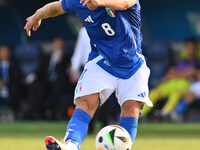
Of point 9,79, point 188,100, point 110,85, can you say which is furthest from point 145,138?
point 9,79

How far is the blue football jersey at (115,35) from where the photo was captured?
206 inches

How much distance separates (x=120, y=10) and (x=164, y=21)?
9.49 metres

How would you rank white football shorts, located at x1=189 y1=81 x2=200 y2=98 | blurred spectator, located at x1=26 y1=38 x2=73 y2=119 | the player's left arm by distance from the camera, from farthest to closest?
1. blurred spectator, located at x1=26 y1=38 x2=73 y2=119
2. white football shorts, located at x1=189 y1=81 x2=200 y2=98
3. the player's left arm

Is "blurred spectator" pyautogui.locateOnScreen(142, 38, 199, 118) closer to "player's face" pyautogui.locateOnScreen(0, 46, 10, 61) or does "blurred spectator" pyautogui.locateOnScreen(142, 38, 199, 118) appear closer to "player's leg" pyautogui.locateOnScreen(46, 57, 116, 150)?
"player's face" pyautogui.locateOnScreen(0, 46, 10, 61)

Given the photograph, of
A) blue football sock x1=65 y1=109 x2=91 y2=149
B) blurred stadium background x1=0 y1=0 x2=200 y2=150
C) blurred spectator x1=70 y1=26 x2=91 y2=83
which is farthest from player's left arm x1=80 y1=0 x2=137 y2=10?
blurred stadium background x1=0 y1=0 x2=200 y2=150

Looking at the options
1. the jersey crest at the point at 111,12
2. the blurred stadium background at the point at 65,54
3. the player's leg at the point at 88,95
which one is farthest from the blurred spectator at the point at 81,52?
the jersey crest at the point at 111,12

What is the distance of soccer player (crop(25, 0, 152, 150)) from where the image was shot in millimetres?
5234

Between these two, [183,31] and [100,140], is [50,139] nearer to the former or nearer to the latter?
[100,140]

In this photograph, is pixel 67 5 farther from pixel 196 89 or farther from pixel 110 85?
pixel 196 89

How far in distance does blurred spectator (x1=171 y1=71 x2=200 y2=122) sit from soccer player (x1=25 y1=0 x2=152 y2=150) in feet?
23.3

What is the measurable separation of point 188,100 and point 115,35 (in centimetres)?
755

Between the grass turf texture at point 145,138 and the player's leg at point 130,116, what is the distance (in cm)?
203

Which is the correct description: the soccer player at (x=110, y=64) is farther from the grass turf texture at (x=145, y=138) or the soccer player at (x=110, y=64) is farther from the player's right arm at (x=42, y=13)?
the grass turf texture at (x=145, y=138)

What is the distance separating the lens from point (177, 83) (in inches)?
510
